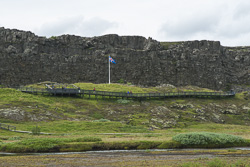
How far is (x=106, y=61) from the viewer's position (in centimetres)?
14562

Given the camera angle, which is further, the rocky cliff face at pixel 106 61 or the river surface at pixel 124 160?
the rocky cliff face at pixel 106 61

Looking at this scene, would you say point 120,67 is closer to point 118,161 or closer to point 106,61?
point 106,61

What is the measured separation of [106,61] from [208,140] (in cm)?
11289

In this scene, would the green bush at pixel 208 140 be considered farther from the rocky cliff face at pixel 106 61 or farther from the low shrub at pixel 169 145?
the rocky cliff face at pixel 106 61

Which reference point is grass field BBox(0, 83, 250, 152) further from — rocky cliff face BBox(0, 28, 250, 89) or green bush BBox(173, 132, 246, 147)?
rocky cliff face BBox(0, 28, 250, 89)

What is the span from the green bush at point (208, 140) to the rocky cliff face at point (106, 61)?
10833cm

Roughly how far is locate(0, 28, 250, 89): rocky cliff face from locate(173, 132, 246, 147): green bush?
10833 centimetres

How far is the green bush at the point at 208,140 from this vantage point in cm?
3559

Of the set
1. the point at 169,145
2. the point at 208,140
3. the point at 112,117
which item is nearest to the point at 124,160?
the point at 169,145

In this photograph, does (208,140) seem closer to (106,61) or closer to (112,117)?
(112,117)

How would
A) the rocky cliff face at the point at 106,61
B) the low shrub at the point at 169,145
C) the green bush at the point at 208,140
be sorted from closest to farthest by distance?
the low shrub at the point at 169,145 → the green bush at the point at 208,140 → the rocky cliff face at the point at 106,61

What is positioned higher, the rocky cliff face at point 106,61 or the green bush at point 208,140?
the rocky cliff face at point 106,61

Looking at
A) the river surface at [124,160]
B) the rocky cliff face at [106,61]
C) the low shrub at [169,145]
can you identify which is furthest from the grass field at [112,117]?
the rocky cliff face at [106,61]

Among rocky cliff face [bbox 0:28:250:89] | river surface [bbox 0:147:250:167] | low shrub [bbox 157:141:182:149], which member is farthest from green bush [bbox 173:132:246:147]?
rocky cliff face [bbox 0:28:250:89]
